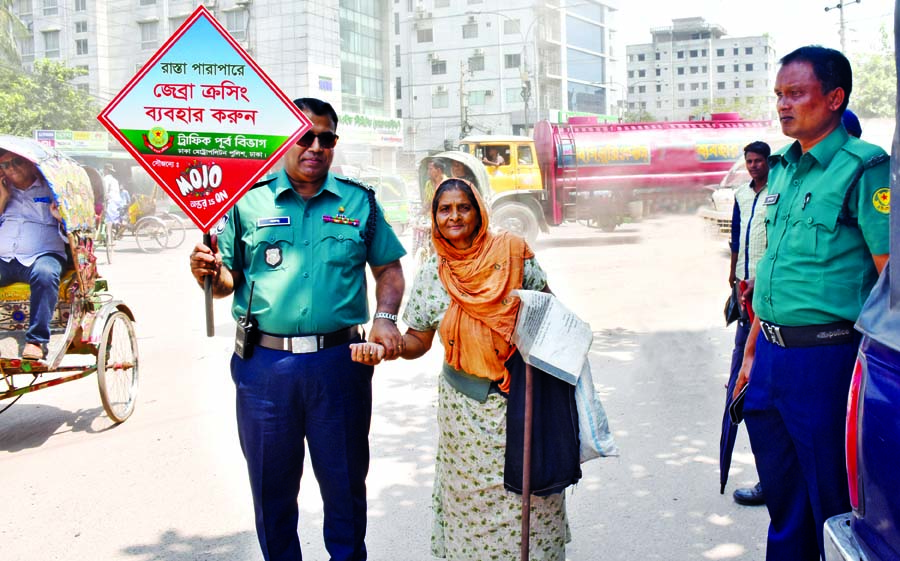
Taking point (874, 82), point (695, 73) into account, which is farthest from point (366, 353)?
point (695, 73)

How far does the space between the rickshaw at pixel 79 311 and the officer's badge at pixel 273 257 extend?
8.86ft

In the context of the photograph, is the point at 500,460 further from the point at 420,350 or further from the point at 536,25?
the point at 536,25

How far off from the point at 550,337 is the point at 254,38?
21.9 m

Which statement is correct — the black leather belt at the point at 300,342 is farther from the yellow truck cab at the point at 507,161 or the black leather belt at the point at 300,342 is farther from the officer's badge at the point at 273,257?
the yellow truck cab at the point at 507,161

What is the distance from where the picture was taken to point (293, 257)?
2902mm

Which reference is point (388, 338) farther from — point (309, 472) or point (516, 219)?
point (516, 219)

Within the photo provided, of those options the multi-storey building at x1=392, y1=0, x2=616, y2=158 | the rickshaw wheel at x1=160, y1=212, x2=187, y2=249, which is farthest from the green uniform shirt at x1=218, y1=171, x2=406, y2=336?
the multi-storey building at x1=392, y1=0, x2=616, y2=158

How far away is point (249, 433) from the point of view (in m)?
2.87

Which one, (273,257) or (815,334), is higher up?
(273,257)

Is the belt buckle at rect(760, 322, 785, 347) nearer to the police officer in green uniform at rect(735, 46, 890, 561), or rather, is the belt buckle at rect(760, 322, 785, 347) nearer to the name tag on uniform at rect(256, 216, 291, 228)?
the police officer in green uniform at rect(735, 46, 890, 561)

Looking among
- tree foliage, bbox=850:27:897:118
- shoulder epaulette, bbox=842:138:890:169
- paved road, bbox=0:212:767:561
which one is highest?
tree foliage, bbox=850:27:897:118

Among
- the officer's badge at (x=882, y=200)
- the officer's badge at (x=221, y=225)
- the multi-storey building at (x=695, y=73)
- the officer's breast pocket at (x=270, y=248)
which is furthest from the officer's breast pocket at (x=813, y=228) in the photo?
the multi-storey building at (x=695, y=73)

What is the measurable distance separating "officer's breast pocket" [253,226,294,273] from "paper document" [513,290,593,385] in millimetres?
889

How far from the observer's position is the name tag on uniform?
2895 millimetres
